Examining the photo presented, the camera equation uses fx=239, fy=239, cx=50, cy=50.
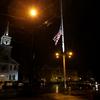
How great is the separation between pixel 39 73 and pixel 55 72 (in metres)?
6.62

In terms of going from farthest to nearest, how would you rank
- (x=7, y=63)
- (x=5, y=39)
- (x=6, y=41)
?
(x=6, y=41) → (x=5, y=39) → (x=7, y=63)

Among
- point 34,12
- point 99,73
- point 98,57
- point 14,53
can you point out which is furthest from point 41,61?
point 34,12

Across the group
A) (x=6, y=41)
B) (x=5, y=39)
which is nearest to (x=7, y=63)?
(x=6, y=41)

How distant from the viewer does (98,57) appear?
5150 cm

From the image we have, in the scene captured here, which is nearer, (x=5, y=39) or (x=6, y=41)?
(x=5, y=39)

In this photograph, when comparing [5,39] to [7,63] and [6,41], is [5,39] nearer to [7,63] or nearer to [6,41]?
[6,41]

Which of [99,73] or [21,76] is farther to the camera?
[21,76]

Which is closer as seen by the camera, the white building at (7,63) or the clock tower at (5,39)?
the white building at (7,63)

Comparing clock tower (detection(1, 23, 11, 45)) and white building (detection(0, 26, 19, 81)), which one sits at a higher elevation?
clock tower (detection(1, 23, 11, 45))

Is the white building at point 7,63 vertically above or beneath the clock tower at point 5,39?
beneath

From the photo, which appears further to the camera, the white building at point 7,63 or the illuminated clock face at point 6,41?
the illuminated clock face at point 6,41

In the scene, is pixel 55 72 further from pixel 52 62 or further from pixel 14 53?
pixel 14 53

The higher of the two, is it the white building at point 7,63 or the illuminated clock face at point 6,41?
the illuminated clock face at point 6,41

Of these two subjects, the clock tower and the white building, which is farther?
the clock tower
